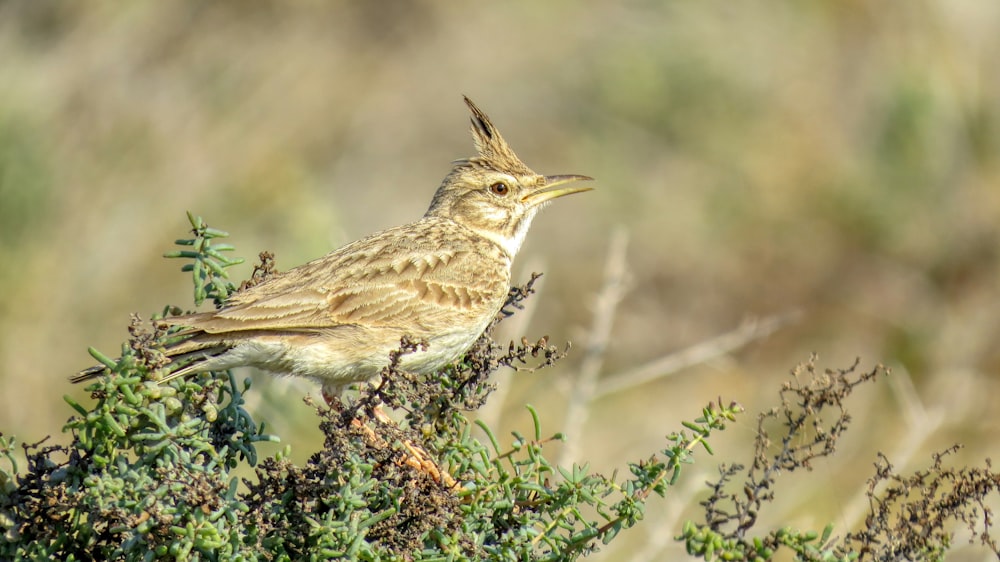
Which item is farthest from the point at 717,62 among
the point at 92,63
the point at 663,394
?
the point at 92,63

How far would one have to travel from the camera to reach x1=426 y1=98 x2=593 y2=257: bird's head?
A: 18.2 ft

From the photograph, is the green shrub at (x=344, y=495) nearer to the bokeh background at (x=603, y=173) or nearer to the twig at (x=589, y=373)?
the twig at (x=589, y=373)

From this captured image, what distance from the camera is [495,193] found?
557 cm

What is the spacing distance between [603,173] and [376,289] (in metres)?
6.72

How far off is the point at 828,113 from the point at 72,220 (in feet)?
22.2

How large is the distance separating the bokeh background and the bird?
1.58 m

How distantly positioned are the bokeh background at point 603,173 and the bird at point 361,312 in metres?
1.58

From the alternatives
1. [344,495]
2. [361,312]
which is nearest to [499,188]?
[361,312]

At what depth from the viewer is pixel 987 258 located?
957 centimetres

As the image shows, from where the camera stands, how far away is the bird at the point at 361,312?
400 centimetres

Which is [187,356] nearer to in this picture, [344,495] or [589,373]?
[344,495]

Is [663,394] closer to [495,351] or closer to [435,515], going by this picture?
[495,351]

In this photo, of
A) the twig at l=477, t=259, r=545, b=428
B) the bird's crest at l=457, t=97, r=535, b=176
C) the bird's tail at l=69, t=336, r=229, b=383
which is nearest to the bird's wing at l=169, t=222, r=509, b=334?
the bird's tail at l=69, t=336, r=229, b=383

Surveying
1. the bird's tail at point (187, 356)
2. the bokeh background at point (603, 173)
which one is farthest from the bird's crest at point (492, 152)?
the bird's tail at point (187, 356)
